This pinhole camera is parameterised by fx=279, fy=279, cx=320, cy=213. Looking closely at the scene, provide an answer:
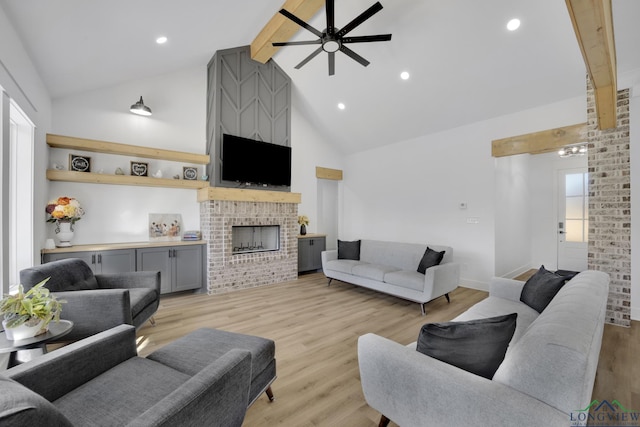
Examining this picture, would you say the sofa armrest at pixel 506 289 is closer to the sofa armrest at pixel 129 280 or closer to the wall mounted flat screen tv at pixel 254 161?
the sofa armrest at pixel 129 280

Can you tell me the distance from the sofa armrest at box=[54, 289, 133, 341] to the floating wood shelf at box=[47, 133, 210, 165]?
7.84 ft

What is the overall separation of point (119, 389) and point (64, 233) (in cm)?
344

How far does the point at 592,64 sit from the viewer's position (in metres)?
2.31

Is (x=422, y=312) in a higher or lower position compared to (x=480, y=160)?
lower

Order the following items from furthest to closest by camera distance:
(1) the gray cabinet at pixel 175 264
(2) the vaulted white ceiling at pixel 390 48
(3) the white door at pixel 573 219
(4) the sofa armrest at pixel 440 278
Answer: (3) the white door at pixel 573 219 < (1) the gray cabinet at pixel 175 264 < (4) the sofa armrest at pixel 440 278 < (2) the vaulted white ceiling at pixel 390 48

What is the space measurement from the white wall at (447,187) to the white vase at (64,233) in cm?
528

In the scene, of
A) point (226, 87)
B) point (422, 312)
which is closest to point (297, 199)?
point (226, 87)

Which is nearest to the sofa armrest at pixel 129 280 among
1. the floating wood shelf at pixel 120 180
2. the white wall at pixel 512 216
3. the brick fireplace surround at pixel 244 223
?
the brick fireplace surround at pixel 244 223

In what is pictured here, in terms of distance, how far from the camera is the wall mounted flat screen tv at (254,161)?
485cm

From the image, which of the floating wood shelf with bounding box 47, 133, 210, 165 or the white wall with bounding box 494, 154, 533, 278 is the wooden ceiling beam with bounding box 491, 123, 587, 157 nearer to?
the white wall with bounding box 494, 154, 533, 278

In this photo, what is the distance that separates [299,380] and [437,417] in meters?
1.22

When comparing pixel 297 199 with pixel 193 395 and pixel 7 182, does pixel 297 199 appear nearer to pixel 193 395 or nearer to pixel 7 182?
pixel 7 182

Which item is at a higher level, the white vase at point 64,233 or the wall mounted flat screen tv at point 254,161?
the wall mounted flat screen tv at point 254,161

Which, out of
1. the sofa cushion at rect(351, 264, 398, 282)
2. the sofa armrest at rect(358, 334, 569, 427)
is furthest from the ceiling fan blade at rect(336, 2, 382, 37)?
the sofa cushion at rect(351, 264, 398, 282)
